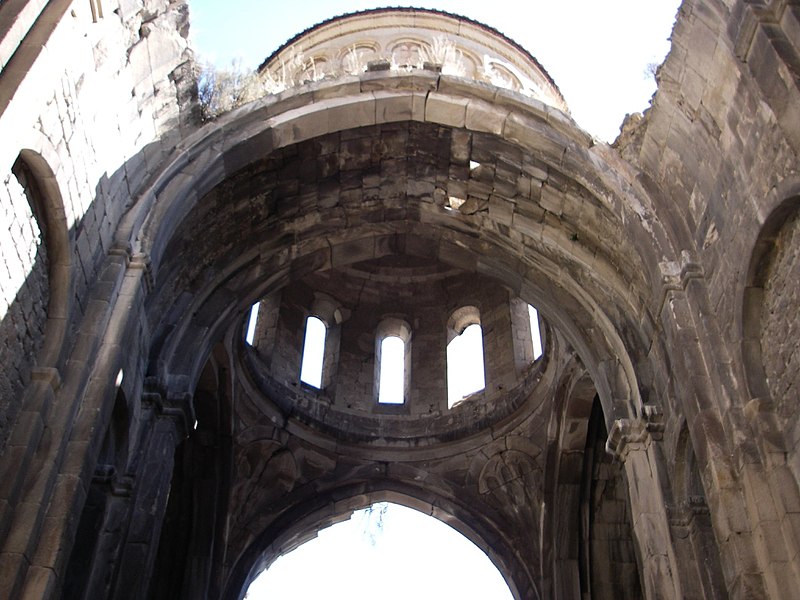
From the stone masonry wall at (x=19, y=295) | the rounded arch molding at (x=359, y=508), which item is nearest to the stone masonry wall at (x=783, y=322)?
the stone masonry wall at (x=19, y=295)

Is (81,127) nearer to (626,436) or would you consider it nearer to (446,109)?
(446,109)

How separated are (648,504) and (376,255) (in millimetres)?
→ 4945

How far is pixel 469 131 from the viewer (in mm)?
9922

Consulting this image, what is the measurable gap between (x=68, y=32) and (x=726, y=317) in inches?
221

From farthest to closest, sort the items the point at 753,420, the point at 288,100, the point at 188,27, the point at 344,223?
the point at 344,223
the point at 288,100
the point at 188,27
the point at 753,420

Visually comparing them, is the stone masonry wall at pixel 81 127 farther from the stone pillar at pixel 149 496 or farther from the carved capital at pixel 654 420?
the carved capital at pixel 654 420

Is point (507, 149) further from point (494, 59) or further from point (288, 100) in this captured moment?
point (494, 59)

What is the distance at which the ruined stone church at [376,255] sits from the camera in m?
6.29

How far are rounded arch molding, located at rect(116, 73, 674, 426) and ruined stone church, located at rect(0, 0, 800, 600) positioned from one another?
3 centimetres

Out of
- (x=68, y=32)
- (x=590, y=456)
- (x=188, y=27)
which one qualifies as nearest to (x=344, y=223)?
(x=188, y=27)

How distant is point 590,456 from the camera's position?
13766 mm

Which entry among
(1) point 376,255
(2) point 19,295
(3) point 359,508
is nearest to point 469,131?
(1) point 376,255

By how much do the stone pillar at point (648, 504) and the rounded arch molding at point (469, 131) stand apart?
314 millimetres

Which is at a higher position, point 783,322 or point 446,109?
point 446,109
